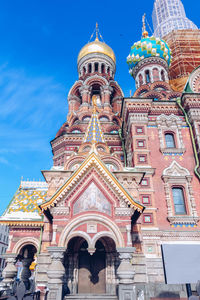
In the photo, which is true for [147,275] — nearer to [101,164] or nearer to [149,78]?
[101,164]

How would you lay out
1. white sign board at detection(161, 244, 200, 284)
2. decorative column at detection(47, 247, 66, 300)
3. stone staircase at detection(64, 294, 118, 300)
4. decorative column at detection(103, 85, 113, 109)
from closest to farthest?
decorative column at detection(47, 247, 66, 300), stone staircase at detection(64, 294, 118, 300), white sign board at detection(161, 244, 200, 284), decorative column at detection(103, 85, 113, 109)

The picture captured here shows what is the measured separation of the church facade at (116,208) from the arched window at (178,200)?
0.18 ft

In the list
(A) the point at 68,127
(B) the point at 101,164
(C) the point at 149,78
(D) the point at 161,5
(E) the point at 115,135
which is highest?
(D) the point at 161,5

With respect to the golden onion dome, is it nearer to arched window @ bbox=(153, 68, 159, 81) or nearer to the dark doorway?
arched window @ bbox=(153, 68, 159, 81)

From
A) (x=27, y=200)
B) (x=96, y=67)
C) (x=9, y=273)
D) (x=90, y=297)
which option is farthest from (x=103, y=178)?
(x=96, y=67)

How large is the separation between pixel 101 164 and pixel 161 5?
43551 mm

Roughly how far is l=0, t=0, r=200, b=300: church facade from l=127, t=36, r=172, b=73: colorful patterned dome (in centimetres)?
750

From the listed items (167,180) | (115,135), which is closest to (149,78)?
(115,135)

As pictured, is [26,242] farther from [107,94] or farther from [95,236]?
[107,94]

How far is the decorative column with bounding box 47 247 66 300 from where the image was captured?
9.17 metres

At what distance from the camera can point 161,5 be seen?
44469 mm

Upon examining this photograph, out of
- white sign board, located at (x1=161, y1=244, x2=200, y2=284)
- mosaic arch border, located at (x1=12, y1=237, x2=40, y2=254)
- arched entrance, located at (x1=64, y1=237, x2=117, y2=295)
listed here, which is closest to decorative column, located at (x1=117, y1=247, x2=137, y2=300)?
arched entrance, located at (x1=64, y1=237, x2=117, y2=295)

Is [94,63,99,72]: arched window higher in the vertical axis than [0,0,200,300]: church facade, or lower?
higher

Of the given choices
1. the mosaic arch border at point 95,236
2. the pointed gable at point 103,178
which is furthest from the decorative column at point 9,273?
the mosaic arch border at point 95,236
